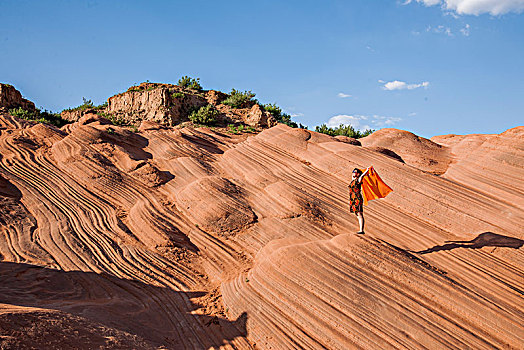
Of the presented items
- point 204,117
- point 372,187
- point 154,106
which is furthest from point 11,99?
point 372,187

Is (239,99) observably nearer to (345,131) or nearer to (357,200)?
(345,131)

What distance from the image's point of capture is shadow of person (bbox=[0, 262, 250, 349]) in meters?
4.47

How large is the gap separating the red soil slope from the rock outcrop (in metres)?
8.19

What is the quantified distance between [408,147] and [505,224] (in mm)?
4993

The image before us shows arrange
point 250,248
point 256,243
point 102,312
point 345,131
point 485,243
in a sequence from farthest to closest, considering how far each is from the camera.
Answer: point 345,131 → point 256,243 → point 250,248 → point 485,243 → point 102,312

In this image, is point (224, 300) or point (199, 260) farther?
point (199, 260)

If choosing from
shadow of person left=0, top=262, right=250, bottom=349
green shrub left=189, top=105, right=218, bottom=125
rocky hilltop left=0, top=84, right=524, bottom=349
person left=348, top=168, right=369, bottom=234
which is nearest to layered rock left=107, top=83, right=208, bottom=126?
green shrub left=189, top=105, right=218, bottom=125

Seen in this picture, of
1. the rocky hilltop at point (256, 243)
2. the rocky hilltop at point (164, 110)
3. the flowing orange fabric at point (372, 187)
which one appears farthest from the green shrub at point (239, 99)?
the flowing orange fabric at point (372, 187)

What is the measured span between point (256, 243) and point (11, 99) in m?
19.5

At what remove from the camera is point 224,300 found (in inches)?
269

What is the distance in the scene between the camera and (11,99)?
19.9 m

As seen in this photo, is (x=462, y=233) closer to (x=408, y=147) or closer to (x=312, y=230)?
(x=312, y=230)

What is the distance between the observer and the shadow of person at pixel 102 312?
4.47m

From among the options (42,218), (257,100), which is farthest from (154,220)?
(257,100)
